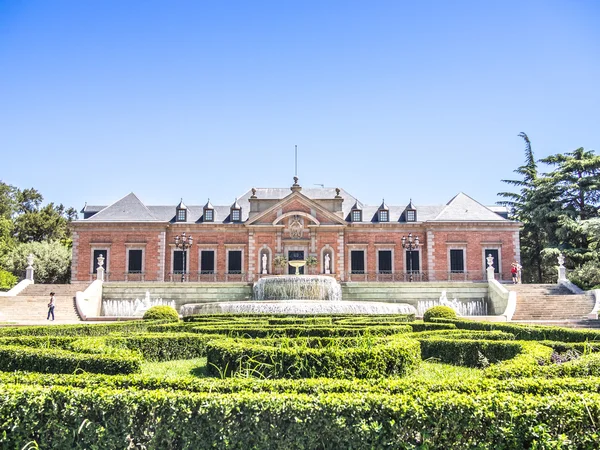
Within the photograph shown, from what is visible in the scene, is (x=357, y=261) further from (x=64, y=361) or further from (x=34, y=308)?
(x=64, y=361)

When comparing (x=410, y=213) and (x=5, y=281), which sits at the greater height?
(x=410, y=213)

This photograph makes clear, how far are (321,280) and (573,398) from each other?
19.2m

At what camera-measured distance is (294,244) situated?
1346 inches

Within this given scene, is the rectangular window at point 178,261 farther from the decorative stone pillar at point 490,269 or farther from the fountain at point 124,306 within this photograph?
the decorative stone pillar at point 490,269

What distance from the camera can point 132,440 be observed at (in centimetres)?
481

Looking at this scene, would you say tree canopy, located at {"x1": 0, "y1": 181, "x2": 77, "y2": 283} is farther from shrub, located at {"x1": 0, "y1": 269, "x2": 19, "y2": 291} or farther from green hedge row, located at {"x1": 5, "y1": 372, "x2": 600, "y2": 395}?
green hedge row, located at {"x1": 5, "y1": 372, "x2": 600, "y2": 395}

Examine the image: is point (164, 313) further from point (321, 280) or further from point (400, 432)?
point (400, 432)

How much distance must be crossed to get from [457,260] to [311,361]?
28.7 metres

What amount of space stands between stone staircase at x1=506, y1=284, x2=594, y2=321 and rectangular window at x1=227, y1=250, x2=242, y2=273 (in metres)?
17.5

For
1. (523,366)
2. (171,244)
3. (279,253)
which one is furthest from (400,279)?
(523,366)

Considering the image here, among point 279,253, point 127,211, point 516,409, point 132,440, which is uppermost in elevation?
point 127,211

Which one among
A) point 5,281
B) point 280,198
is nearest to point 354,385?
point 5,281

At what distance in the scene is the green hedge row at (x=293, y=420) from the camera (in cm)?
445

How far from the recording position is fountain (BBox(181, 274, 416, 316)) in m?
19.5
